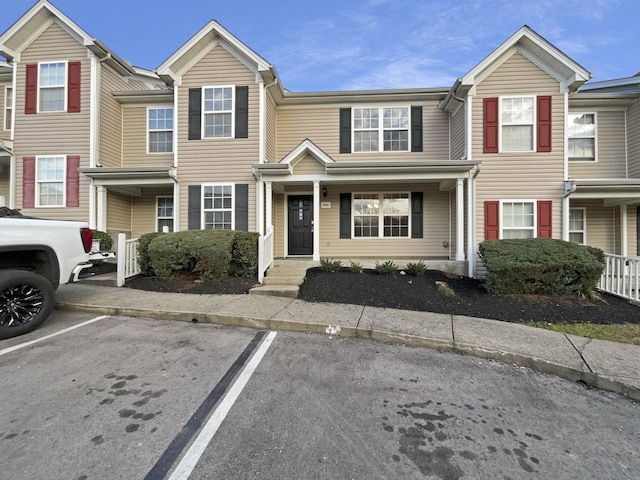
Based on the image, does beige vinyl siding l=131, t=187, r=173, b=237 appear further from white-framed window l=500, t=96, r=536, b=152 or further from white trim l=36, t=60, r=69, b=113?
white-framed window l=500, t=96, r=536, b=152

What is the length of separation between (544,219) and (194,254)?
958 centimetres

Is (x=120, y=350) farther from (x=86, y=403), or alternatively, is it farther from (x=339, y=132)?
(x=339, y=132)

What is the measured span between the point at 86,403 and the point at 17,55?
12.9 meters

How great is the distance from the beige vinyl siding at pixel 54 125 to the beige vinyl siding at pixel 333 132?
615 cm

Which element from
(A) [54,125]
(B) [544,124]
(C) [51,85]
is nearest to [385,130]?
(B) [544,124]

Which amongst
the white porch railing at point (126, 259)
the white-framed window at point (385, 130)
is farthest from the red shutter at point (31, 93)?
the white-framed window at point (385, 130)

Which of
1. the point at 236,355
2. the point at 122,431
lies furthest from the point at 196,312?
the point at 122,431

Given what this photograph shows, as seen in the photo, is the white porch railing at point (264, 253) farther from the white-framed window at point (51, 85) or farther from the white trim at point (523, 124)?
the white-framed window at point (51, 85)

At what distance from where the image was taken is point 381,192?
11.0 metres

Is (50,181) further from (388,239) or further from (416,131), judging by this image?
(416,131)

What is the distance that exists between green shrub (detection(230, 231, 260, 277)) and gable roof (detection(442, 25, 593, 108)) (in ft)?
24.1

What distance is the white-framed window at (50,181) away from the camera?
34.1 feet

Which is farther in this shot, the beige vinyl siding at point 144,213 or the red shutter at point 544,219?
the beige vinyl siding at point 144,213

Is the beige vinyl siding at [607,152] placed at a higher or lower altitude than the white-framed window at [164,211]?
higher
